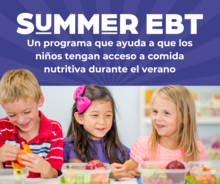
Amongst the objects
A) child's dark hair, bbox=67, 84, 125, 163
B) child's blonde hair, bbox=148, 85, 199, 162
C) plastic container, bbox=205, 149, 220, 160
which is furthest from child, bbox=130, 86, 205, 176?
plastic container, bbox=205, 149, 220, 160

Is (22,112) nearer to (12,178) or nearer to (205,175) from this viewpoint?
(12,178)

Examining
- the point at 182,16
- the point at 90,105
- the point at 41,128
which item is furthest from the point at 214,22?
the point at 41,128

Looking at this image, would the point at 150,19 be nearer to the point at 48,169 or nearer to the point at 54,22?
the point at 54,22

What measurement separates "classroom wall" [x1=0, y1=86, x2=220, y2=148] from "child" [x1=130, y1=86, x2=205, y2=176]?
687 mm

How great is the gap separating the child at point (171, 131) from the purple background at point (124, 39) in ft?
0.78

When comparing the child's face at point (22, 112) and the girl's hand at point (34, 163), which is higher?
the child's face at point (22, 112)

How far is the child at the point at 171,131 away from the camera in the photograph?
4.92ft

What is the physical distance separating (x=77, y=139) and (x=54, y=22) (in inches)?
29.4

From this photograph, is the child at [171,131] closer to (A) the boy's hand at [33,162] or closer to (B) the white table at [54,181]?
(B) the white table at [54,181]

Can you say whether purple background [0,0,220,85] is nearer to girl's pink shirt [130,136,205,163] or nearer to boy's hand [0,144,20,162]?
girl's pink shirt [130,136,205,163]

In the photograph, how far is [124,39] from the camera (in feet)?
5.73

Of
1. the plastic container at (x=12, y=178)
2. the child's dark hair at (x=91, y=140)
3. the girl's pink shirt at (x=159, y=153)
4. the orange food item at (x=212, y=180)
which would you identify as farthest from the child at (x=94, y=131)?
the orange food item at (x=212, y=180)

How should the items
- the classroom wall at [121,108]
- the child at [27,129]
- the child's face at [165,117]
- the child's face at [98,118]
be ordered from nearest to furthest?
1. the child at [27,129]
2. the child's face at [165,117]
3. the child's face at [98,118]
4. the classroom wall at [121,108]

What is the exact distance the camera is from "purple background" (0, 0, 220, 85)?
1.68 metres
